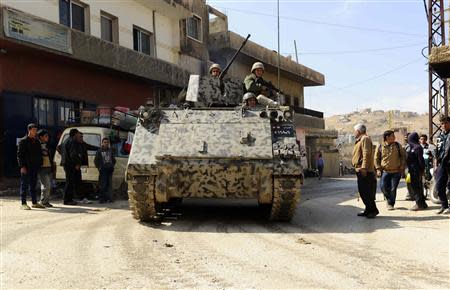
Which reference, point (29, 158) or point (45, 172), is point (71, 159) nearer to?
point (45, 172)

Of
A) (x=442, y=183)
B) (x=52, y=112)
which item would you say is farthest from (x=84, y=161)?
(x=442, y=183)

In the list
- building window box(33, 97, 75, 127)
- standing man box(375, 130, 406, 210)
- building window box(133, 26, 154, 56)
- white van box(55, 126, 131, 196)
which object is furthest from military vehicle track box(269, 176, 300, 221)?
building window box(133, 26, 154, 56)

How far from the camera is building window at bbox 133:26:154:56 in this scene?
61.0ft

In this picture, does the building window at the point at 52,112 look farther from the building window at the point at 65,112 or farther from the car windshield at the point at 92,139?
the car windshield at the point at 92,139

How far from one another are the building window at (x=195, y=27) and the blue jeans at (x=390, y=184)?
14.8m

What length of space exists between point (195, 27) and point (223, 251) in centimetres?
1853

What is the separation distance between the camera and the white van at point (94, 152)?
1075cm

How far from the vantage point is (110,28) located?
56.4 ft

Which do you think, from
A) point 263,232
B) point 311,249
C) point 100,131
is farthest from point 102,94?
point 311,249

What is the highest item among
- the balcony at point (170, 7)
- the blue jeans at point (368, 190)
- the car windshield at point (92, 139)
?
the balcony at point (170, 7)

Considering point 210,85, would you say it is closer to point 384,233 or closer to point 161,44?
point 384,233

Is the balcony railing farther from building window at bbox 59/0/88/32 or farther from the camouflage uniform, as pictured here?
the camouflage uniform

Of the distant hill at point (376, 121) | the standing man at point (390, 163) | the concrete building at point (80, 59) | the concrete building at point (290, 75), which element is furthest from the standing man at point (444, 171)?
the distant hill at point (376, 121)

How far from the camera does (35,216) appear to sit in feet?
26.7
